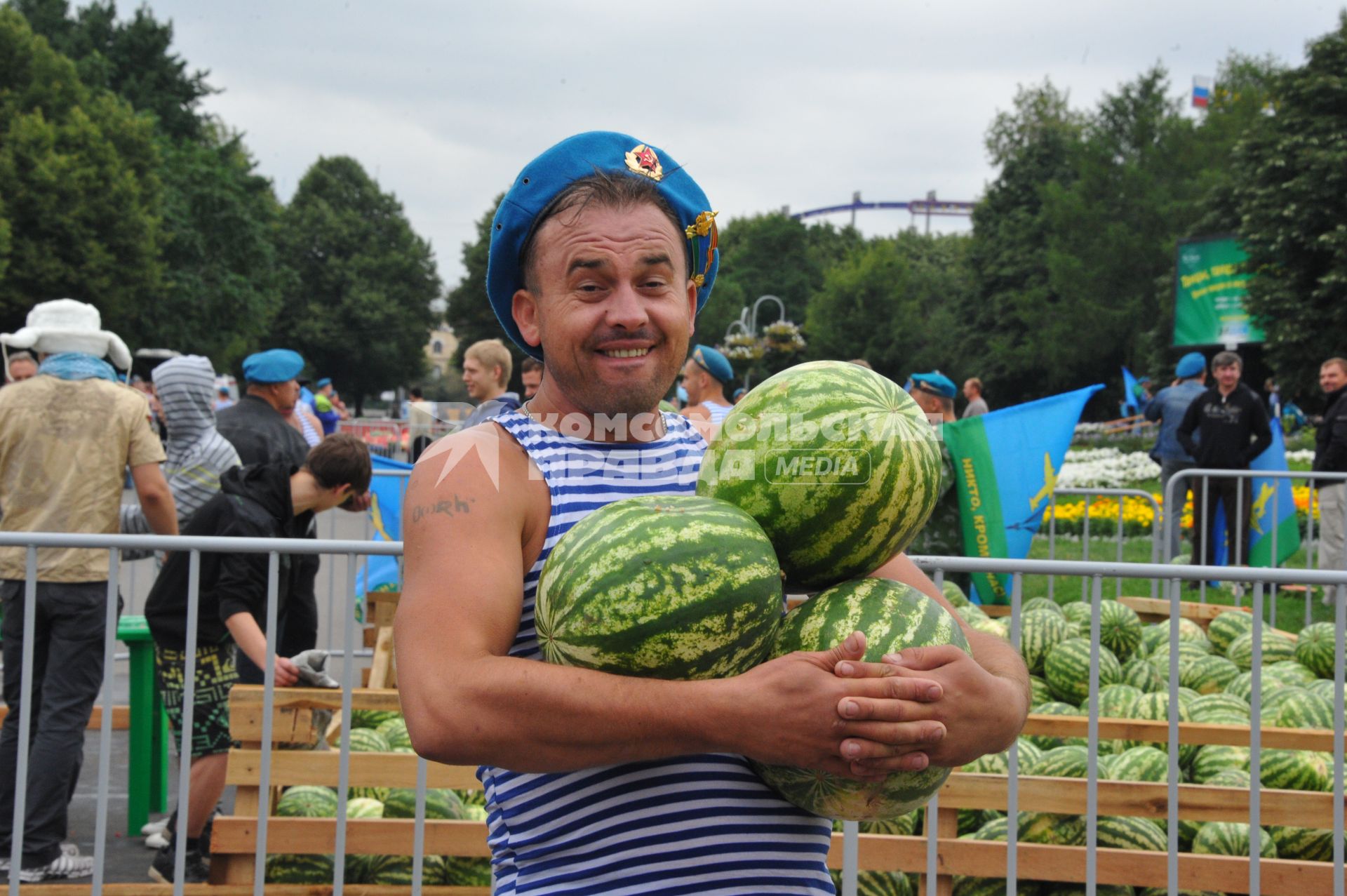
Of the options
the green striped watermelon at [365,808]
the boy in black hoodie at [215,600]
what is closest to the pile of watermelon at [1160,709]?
the green striped watermelon at [365,808]

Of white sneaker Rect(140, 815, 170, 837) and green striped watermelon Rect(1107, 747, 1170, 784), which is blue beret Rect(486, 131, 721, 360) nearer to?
green striped watermelon Rect(1107, 747, 1170, 784)

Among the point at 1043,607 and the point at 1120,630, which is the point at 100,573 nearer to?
the point at 1043,607

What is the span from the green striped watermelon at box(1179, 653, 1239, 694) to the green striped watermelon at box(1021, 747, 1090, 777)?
62.2 inches

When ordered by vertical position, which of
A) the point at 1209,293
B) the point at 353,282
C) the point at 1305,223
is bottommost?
the point at 1209,293

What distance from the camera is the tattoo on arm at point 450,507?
5.23 feet

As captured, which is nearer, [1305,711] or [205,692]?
[1305,711]

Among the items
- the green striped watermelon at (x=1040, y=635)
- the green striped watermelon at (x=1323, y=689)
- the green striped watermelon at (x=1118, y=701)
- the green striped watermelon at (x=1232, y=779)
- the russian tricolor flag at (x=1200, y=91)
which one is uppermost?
the russian tricolor flag at (x=1200, y=91)

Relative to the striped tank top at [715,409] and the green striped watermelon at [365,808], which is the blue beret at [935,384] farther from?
the green striped watermelon at [365,808]

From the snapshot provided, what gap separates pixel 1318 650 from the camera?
5832 millimetres

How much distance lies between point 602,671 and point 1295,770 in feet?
12.9

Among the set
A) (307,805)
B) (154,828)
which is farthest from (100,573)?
(307,805)

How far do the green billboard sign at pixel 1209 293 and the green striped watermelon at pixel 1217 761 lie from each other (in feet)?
89.3

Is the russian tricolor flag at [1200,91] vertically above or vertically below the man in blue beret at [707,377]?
above

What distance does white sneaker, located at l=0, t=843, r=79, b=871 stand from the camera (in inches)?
188
